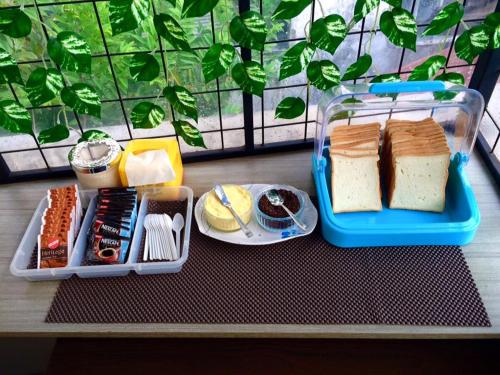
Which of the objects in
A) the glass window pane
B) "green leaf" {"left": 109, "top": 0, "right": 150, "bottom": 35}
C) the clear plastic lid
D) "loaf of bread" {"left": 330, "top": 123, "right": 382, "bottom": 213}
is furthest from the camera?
the glass window pane

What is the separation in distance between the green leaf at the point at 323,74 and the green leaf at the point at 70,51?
1.82 ft

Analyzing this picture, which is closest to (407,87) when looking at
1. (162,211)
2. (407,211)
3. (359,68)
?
(359,68)

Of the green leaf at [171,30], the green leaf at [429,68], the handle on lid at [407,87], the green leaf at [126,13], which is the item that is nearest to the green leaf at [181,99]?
the green leaf at [171,30]

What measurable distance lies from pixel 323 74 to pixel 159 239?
60 centimetres

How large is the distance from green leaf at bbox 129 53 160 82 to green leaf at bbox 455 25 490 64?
777 mm

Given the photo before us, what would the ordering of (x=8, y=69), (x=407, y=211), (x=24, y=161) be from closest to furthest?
(x=8, y=69)
(x=407, y=211)
(x=24, y=161)

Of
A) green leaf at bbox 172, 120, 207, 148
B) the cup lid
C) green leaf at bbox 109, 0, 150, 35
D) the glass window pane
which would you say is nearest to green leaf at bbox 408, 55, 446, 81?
green leaf at bbox 172, 120, 207, 148

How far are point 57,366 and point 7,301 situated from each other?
0.25m

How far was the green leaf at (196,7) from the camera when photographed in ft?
2.89

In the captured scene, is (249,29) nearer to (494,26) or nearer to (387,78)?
(387,78)

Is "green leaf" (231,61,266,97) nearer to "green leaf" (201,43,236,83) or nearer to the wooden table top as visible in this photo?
"green leaf" (201,43,236,83)

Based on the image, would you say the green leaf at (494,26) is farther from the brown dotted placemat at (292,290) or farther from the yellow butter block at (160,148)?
the yellow butter block at (160,148)

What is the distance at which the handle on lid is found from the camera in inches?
36.9

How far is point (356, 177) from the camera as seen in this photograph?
106 cm
